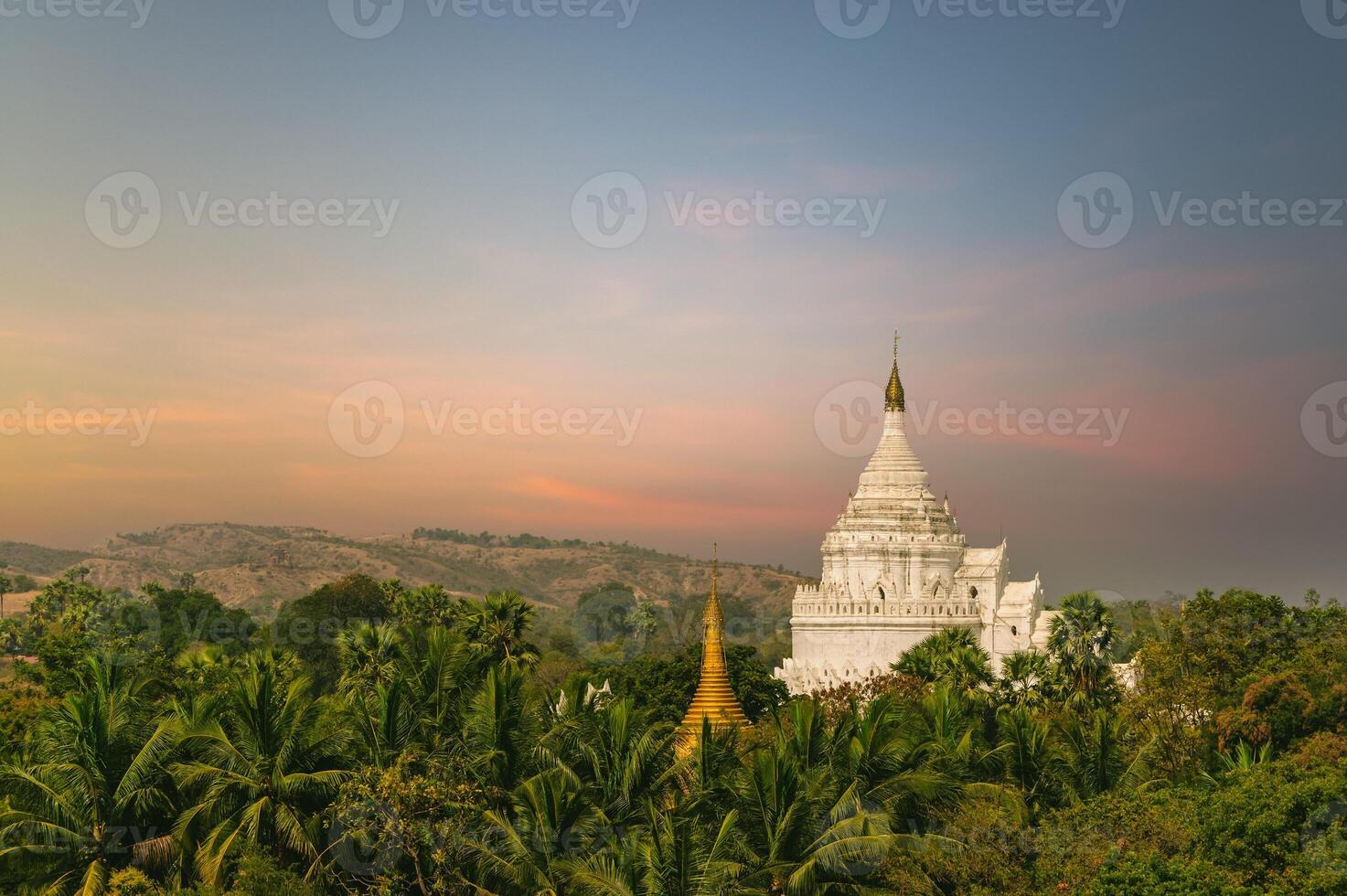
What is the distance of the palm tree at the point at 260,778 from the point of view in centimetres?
3206

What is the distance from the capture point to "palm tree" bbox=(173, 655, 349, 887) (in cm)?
3206

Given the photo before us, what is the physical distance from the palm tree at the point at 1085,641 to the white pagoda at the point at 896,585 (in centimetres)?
2638

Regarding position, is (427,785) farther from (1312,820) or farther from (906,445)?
(906,445)

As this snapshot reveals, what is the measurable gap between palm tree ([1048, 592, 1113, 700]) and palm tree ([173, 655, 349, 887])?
32.7 metres

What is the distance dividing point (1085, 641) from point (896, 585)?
107 ft

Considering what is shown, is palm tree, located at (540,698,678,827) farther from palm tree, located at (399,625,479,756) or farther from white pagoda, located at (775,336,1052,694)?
white pagoda, located at (775,336,1052,694)

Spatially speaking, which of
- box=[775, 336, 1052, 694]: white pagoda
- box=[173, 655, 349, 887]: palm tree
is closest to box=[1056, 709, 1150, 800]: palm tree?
box=[173, 655, 349, 887]: palm tree

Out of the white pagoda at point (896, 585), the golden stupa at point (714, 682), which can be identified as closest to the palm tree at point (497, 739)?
the golden stupa at point (714, 682)

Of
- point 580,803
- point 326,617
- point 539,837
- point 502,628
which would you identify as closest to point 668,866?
point 539,837

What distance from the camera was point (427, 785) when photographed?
106ft

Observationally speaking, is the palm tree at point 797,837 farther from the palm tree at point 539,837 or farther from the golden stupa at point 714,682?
the golden stupa at point 714,682

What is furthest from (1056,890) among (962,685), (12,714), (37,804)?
(12,714)

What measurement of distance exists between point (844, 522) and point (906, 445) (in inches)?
243

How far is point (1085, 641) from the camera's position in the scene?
58.6 metres
